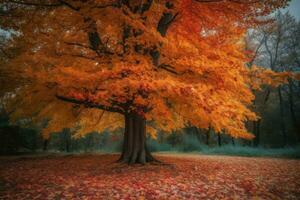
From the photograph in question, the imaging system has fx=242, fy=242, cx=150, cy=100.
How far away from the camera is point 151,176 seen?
7.93m

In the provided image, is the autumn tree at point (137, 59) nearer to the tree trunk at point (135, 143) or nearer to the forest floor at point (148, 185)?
the tree trunk at point (135, 143)

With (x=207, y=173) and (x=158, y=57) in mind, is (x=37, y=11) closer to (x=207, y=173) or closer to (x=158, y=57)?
(x=158, y=57)

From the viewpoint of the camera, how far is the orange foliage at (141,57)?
7.64m

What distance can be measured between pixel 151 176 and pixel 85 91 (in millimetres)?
3863

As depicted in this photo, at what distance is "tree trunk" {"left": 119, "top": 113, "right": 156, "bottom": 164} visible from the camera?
10.6m

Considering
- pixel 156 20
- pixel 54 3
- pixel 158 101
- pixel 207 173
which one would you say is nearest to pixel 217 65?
pixel 158 101

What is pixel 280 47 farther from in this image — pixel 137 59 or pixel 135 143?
pixel 137 59

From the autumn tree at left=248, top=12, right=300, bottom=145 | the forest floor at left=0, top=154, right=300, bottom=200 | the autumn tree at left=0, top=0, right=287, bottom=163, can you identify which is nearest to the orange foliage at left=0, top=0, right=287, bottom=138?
the autumn tree at left=0, top=0, right=287, bottom=163

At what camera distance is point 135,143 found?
35.4 ft

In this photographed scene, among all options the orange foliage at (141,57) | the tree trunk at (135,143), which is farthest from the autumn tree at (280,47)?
the tree trunk at (135,143)

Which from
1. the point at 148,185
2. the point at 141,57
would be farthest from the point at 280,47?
the point at 148,185

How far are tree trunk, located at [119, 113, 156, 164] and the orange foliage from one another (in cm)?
96

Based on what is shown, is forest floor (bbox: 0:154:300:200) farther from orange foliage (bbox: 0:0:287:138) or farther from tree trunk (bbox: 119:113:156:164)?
orange foliage (bbox: 0:0:287:138)

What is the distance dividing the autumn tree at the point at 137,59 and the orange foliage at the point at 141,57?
4cm
